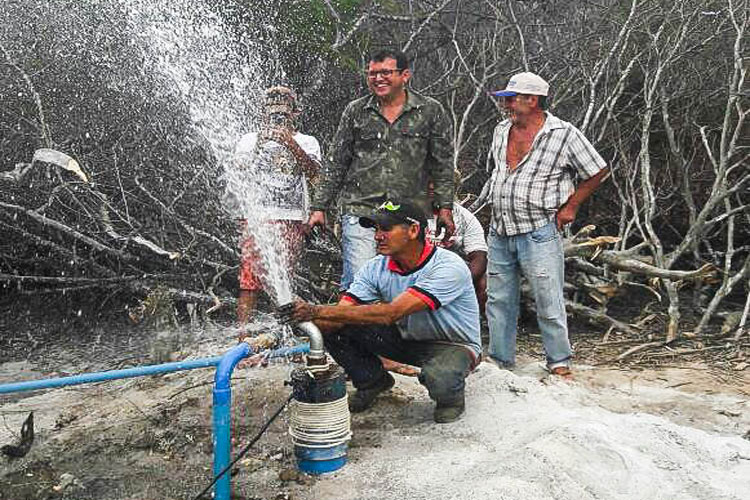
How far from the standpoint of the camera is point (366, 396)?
144 inches

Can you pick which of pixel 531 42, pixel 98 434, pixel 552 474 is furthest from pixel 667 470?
pixel 531 42

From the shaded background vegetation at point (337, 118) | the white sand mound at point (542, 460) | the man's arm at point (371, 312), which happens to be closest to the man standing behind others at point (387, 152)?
the man's arm at point (371, 312)

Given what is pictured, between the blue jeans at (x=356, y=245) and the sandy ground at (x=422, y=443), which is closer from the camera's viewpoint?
the sandy ground at (x=422, y=443)

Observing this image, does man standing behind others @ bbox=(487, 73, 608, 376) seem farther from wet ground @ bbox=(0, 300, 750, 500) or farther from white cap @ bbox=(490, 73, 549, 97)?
wet ground @ bbox=(0, 300, 750, 500)

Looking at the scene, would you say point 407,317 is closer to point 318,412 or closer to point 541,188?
point 318,412

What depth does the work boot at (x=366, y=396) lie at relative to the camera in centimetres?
365

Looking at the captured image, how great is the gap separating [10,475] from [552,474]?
232cm

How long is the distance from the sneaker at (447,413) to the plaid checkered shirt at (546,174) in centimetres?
125

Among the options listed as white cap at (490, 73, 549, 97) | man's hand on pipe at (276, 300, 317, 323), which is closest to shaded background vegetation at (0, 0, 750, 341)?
white cap at (490, 73, 549, 97)

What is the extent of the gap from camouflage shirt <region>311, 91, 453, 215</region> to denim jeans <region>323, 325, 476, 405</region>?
0.89 m

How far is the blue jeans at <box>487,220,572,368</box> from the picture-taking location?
420 centimetres

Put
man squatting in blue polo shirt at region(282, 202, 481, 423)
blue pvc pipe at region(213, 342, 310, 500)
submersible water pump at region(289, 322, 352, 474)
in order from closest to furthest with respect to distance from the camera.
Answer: blue pvc pipe at region(213, 342, 310, 500) < submersible water pump at region(289, 322, 352, 474) < man squatting in blue polo shirt at region(282, 202, 481, 423)

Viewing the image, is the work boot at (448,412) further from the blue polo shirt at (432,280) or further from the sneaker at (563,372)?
the sneaker at (563,372)

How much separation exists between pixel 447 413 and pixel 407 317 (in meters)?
0.49
